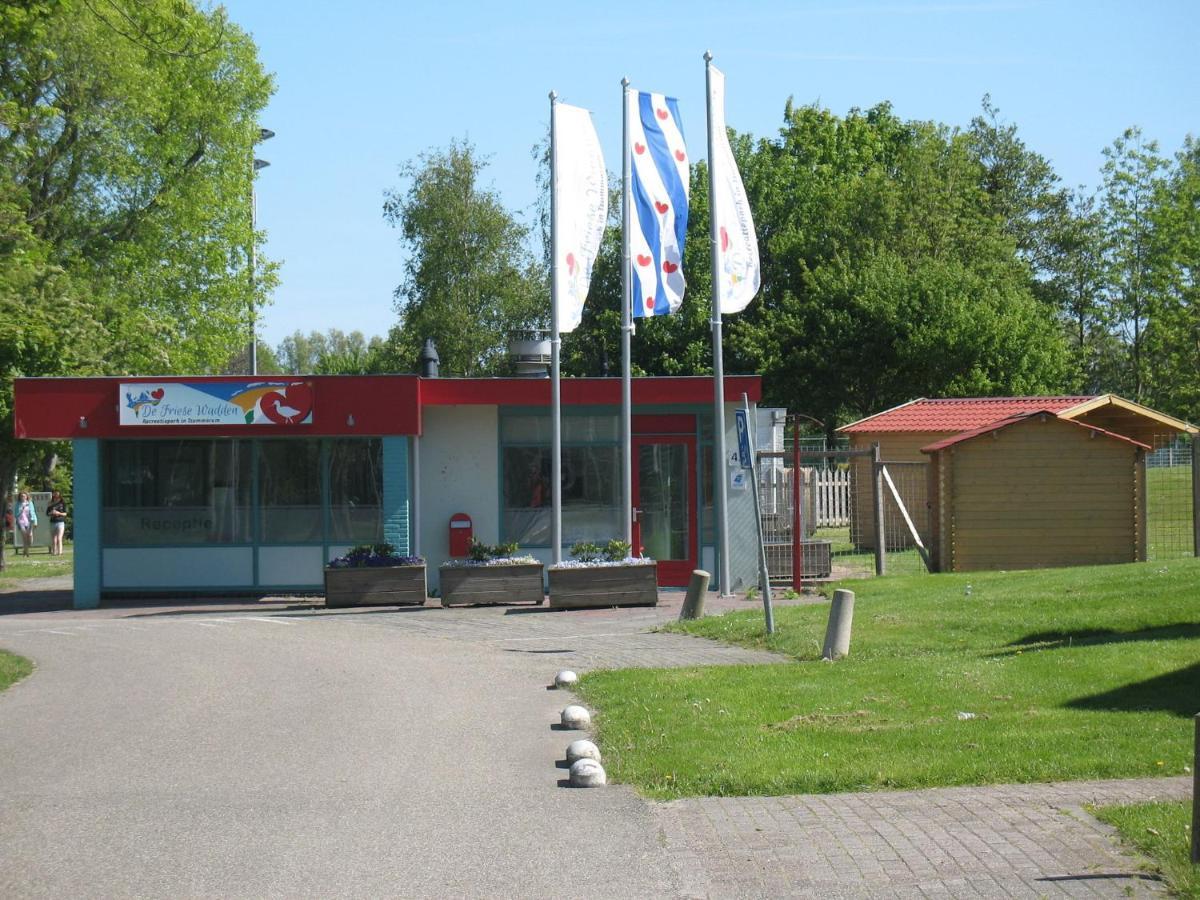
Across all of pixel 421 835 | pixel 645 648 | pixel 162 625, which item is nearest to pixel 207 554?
pixel 162 625

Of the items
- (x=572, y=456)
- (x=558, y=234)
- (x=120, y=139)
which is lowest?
(x=572, y=456)

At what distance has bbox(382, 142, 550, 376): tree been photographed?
53750 mm

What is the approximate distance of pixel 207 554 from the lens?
22.9m

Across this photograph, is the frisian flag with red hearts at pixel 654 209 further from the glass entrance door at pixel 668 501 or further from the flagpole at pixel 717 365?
the glass entrance door at pixel 668 501

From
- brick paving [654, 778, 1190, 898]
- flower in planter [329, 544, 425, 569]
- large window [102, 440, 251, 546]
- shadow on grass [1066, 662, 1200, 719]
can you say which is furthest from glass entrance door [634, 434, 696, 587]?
brick paving [654, 778, 1190, 898]

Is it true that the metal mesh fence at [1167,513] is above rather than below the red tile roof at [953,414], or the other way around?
below

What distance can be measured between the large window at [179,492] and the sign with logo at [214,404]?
96 centimetres

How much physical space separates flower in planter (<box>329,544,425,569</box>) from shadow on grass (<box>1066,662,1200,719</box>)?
500 inches

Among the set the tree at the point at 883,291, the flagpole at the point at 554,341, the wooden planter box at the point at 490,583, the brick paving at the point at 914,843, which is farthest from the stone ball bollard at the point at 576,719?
the tree at the point at 883,291

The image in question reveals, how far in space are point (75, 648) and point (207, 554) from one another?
6.01 m

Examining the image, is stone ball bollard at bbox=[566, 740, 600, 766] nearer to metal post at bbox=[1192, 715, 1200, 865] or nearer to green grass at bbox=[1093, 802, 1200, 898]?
green grass at bbox=[1093, 802, 1200, 898]

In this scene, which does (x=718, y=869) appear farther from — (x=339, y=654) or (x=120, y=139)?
(x=120, y=139)

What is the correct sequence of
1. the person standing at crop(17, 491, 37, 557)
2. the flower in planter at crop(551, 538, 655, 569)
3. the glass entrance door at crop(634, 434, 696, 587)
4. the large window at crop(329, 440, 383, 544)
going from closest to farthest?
the flower in planter at crop(551, 538, 655, 569) → the large window at crop(329, 440, 383, 544) → the glass entrance door at crop(634, 434, 696, 587) → the person standing at crop(17, 491, 37, 557)

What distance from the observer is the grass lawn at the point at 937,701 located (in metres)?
8.27
